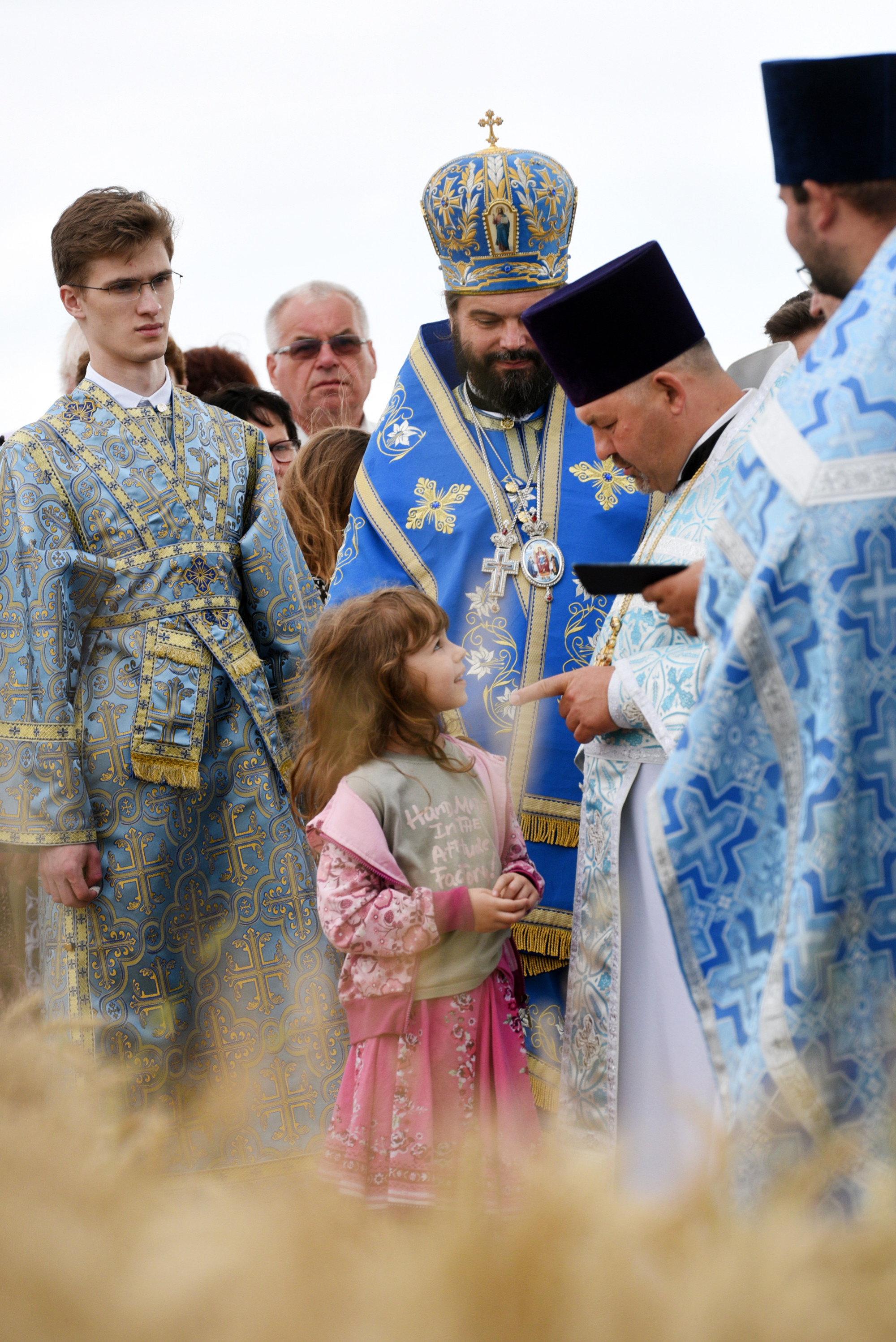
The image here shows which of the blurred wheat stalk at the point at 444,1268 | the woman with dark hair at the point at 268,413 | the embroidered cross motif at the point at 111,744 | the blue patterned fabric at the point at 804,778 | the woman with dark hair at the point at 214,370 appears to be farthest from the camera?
the woman with dark hair at the point at 214,370

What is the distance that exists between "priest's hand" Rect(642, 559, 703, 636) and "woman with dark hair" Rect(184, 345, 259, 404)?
14.3 ft

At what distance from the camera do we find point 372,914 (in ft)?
7.73

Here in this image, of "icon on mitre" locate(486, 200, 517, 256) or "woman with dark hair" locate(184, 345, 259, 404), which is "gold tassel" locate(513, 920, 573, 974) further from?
"woman with dark hair" locate(184, 345, 259, 404)

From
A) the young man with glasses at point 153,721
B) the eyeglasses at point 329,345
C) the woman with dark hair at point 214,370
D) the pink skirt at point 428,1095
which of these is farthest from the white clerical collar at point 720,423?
the woman with dark hair at point 214,370

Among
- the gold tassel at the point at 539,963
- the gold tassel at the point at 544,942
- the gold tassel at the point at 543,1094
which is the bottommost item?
the gold tassel at the point at 543,1094

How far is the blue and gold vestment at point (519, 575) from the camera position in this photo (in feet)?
9.87

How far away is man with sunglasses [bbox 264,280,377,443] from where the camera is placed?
5406mm

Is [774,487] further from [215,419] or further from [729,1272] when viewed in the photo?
[215,419]

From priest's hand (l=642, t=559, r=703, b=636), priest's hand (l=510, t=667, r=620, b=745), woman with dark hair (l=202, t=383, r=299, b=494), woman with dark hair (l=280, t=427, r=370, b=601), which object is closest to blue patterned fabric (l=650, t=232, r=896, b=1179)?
priest's hand (l=642, t=559, r=703, b=636)

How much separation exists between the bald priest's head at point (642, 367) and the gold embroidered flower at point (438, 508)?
73 cm

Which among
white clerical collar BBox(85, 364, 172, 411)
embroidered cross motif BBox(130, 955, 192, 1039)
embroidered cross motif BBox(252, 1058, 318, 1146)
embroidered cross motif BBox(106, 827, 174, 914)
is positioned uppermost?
white clerical collar BBox(85, 364, 172, 411)

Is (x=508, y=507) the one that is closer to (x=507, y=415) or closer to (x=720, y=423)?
(x=507, y=415)

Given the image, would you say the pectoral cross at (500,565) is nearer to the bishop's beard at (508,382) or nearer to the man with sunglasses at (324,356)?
the bishop's beard at (508,382)

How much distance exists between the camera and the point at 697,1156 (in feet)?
2.64
